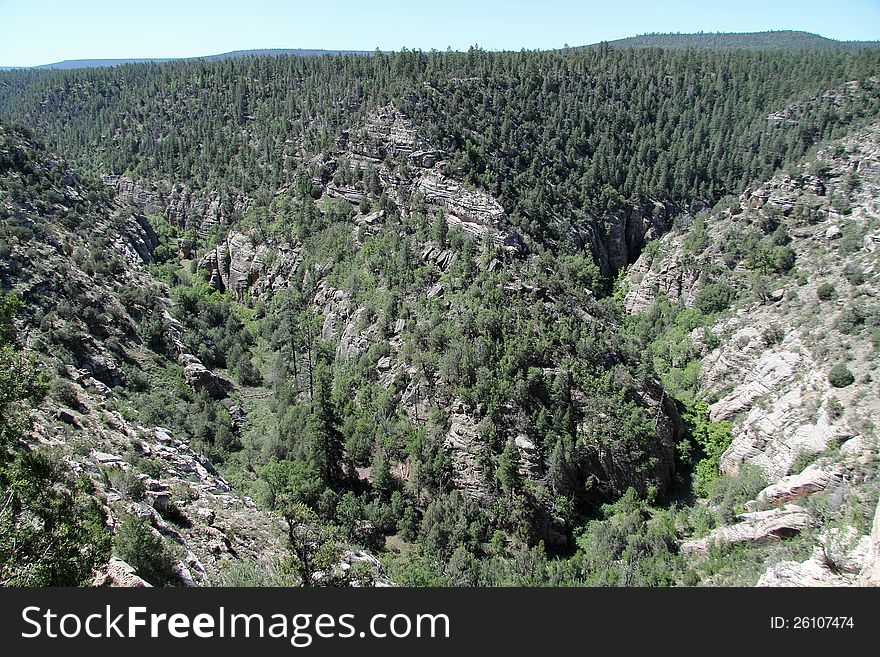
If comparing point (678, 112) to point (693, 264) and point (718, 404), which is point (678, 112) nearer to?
point (693, 264)

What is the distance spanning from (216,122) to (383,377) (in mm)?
89626

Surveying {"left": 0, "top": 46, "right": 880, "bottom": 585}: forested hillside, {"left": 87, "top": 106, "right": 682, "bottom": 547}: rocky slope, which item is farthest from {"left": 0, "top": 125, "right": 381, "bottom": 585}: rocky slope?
A: {"left": 87, "top": 106, "right": 682, "bottom": 547}: rocky slope

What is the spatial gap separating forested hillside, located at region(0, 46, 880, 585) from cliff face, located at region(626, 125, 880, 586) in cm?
64

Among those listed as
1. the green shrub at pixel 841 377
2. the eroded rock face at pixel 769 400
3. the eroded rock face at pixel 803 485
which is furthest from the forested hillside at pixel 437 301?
the eroded rock face at pixel 803 485

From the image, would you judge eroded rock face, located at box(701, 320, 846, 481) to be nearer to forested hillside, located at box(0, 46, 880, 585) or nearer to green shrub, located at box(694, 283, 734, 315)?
forested hillside, located at box(0, 46, 880, 585)

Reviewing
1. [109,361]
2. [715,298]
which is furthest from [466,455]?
[715,298]

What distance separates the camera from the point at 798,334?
53875 mm

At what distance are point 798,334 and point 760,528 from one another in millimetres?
28844

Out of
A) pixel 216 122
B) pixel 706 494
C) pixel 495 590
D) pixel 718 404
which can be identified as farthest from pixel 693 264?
pixel 216 122

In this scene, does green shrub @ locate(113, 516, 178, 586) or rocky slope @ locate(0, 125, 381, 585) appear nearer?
green shrub @ locate(113, 516, 178, 586)

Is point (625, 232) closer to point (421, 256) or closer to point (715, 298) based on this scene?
point (715, 298)

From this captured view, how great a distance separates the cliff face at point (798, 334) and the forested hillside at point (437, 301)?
2.11 ft

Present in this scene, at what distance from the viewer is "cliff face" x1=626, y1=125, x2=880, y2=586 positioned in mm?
33906

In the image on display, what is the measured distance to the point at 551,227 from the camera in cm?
7981
